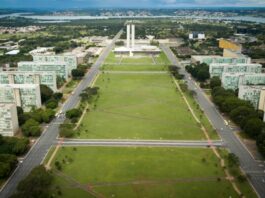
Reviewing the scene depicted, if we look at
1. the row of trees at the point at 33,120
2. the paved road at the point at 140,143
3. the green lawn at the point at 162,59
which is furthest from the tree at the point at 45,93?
the green lawn at the point at 162,59

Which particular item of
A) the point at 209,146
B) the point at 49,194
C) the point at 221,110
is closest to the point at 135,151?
the point at 209,146

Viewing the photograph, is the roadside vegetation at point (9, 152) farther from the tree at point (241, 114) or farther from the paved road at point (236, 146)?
the tree at point (241, 114)

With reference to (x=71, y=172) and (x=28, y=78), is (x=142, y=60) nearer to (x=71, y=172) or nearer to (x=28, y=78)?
(x=28, y=78)

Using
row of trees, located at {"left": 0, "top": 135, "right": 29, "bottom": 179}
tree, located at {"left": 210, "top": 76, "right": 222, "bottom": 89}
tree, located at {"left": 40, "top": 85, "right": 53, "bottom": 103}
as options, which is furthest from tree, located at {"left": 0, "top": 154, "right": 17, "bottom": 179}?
tree, located at {"left": 210, "top": 76, "right": 222, "bottom": 89}

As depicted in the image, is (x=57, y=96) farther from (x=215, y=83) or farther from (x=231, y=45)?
(x=231, y=45)

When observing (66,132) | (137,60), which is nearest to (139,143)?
(66,132)

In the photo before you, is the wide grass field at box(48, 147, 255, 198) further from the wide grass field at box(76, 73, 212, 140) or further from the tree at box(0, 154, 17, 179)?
the wide grass field at box(76, 73, 212, 140)
